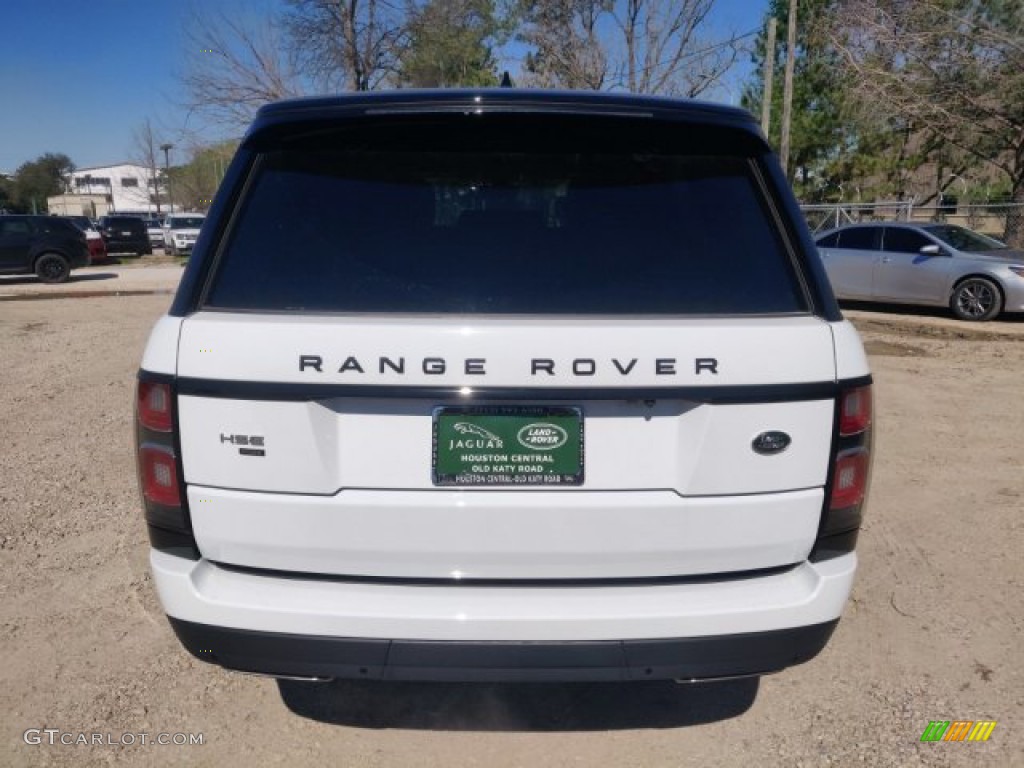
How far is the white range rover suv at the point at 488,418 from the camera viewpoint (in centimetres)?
190

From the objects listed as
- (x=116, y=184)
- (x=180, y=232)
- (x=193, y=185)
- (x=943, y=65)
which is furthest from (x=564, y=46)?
(x=116, y=184)

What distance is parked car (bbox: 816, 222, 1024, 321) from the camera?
11.5m

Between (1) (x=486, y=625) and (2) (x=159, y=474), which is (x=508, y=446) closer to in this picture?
(1) (x=486, y=625)

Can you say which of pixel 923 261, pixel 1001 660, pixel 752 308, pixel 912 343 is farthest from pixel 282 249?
pixel 923 261

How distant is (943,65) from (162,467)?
20.5 metres

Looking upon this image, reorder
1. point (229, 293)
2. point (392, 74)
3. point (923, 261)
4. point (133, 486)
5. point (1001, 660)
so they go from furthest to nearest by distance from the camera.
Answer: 1. point (392, 74)
2. point (923, 261)
3. point (133, 486)
4. point (1001, 660)
5. point (229, 293)

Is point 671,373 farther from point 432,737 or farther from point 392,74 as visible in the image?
point 392,74

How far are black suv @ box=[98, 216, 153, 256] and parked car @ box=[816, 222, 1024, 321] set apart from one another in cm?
2555

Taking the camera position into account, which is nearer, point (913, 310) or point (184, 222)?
point (913, 310)

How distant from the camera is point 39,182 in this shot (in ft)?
293

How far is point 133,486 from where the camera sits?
4695 millimetres

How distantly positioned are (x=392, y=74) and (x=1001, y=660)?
20.8 metres

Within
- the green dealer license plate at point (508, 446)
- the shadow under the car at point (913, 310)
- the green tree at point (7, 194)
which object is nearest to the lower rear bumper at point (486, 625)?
the green dealer license plate at point (508, 446)

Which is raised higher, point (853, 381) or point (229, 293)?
point (229, 293)
